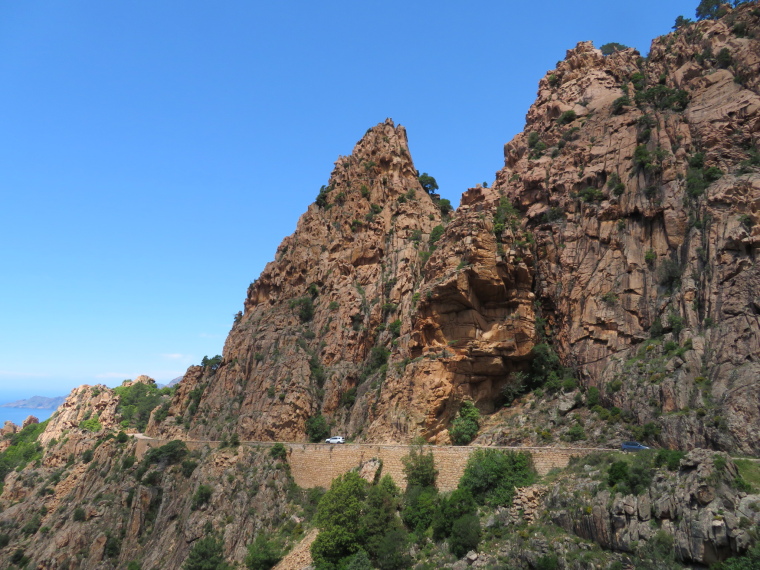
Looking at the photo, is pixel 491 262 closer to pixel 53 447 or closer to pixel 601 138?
pixel 601 138

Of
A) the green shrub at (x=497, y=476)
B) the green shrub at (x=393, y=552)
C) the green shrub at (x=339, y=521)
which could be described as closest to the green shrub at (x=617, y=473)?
the green shrub at (x=497, y=476)

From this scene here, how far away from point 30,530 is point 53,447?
2181 cm

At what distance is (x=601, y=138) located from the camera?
49781mm

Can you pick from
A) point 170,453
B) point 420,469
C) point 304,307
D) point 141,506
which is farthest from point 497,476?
point 141,506

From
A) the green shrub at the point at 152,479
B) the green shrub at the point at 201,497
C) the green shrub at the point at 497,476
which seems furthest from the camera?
the green shrub at the point at 152,479

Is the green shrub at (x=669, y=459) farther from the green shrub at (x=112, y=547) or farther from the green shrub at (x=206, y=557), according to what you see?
the green shrub at (x=112, y=547)

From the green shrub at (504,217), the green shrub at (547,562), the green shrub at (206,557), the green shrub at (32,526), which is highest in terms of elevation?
the green shrub at (504,217)

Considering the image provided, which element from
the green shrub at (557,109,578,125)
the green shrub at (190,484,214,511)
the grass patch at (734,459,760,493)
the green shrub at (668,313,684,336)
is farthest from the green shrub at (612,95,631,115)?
the green shrub at (190,484,214,511)

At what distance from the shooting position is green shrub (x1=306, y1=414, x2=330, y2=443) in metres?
52.2

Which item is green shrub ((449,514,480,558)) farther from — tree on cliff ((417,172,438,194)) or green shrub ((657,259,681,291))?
tree on cliff ((417,172,438,194))

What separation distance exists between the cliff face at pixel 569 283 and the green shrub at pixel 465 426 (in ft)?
4.73

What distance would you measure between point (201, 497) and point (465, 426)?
24755mm

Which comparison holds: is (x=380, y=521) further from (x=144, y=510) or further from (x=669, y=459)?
(x=144, y=510)

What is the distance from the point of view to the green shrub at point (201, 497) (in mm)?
46688
